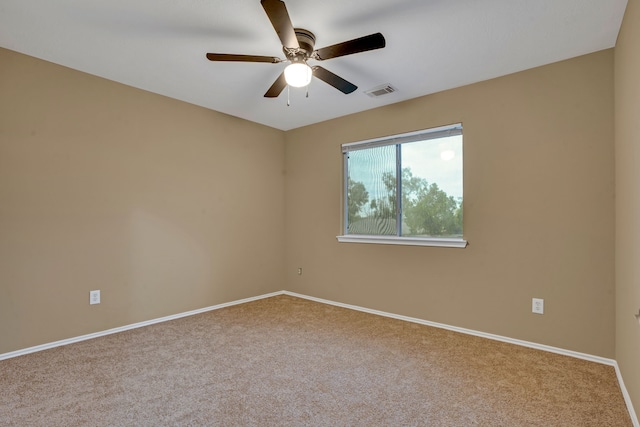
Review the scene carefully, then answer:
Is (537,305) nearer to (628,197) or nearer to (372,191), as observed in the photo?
(628,197)

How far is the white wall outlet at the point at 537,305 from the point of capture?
110 inches

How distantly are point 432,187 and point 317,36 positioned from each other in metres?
1.94

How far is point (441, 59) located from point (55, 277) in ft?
12.1

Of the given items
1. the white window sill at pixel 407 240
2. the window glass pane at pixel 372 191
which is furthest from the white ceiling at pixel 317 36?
the white window sill at pixel 407 240

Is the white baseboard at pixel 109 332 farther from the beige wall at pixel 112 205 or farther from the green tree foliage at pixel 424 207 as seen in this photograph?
the green tree foliage at pixel 424 207

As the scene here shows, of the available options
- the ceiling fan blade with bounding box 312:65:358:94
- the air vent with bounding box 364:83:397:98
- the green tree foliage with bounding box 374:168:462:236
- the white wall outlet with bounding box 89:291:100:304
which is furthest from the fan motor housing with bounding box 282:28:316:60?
the white wall outlet with bounding box 89:291:100:304

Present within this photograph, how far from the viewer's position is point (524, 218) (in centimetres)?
290

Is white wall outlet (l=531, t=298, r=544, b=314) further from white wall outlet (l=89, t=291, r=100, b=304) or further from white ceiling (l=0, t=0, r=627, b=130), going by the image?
white wall outlet (l=89, t=291, r=100, b=304)

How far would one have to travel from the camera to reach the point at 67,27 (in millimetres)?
2318

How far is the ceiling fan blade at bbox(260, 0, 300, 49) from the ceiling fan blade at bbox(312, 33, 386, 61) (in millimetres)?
207

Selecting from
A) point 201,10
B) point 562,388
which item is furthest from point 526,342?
point 201,10

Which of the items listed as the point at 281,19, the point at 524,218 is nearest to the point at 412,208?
the point at 524,218

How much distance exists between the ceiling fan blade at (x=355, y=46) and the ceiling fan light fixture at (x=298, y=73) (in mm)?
123

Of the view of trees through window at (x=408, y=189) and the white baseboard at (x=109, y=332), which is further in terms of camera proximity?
the view of trees through window at (x=408, y=189)
